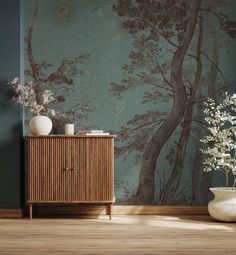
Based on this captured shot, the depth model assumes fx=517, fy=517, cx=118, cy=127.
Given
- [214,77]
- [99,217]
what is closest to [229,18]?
[214,77]

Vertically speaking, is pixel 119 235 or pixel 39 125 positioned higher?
pixel 39 125

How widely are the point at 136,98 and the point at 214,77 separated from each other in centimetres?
84

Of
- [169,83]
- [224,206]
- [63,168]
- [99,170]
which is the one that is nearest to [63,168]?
[63,168]

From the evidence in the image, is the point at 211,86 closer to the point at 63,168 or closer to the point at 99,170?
the point at 99,170

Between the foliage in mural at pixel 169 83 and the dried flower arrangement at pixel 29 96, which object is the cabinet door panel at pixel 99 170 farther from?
the dried flower arrangement at pixel 29 96

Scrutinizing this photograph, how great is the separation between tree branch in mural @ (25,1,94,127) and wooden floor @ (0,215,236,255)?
1108mm

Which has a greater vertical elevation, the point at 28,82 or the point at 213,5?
the point at 213,5

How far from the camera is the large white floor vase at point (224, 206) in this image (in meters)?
4.68

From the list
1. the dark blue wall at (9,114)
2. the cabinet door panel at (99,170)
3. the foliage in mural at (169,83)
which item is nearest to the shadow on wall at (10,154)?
the dark blue wall at (9,114)

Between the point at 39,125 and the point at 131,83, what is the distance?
3.47 ft

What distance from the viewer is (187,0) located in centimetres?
531

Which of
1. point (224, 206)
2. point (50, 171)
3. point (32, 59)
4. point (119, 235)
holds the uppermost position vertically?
point (32, 59)

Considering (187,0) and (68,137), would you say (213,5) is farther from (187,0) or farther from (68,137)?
(68,137)

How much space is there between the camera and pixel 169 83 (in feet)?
17.5
